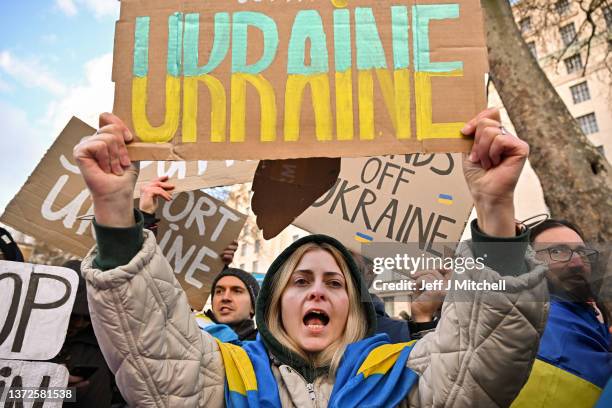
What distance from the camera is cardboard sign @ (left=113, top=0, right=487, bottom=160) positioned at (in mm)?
1539

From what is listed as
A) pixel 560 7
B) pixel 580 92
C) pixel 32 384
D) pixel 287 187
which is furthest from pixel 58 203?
pixel 580 92

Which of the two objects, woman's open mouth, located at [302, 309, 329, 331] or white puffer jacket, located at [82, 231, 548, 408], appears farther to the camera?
woman's open mouth, located at [302, 309, 329, 331]

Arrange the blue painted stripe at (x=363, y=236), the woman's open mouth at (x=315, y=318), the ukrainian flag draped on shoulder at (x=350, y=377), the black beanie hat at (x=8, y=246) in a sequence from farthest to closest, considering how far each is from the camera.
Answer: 1. the blue painted stripe at (x=363, y=236)
2. the black beanie hat at (x=8, y=246)
3. the woman's open mouth at (x=315, y=318)
4. the ukrainian flag draped on shoulder at (x=350, y=377)

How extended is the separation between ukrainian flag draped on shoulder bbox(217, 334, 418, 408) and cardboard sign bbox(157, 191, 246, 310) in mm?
1843

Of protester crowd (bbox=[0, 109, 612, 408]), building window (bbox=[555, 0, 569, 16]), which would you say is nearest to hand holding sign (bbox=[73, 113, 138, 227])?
protester crowd (bbox=[0, 109, 612, 408])

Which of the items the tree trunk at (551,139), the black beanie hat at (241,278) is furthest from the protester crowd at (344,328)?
the tree trunk at (551,139)

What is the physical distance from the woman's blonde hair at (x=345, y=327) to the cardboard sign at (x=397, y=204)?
1.04 metres

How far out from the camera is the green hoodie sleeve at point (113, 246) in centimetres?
129

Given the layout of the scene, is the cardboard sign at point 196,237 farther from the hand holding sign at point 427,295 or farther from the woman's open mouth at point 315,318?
the woman's open mouth at point 315,318

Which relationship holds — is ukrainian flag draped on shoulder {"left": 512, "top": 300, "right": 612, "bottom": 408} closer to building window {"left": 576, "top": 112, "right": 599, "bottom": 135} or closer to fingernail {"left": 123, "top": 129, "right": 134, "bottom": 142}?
fingernail {"left": 123, "top": 129, "right": 134, "bottom": 142}

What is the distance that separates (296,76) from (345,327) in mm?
855

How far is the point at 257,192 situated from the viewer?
76.3 inches

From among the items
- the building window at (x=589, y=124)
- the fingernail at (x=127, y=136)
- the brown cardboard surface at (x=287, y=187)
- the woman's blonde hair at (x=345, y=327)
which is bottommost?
the woman's blonde hair at (x=345, y=327)

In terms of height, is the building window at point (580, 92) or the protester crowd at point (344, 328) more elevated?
the building window at point (580, 92)
